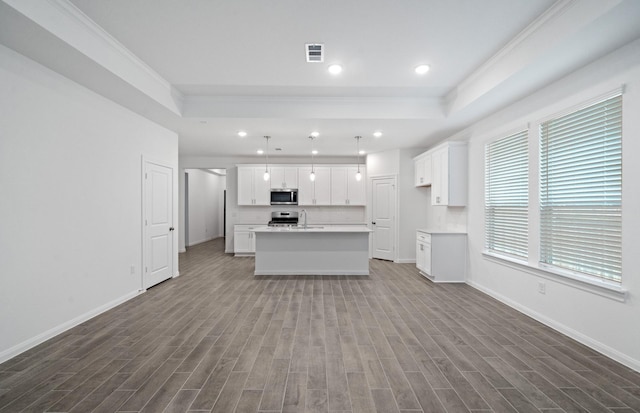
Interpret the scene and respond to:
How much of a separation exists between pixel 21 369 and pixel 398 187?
6.59m

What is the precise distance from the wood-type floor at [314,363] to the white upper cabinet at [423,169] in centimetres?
283

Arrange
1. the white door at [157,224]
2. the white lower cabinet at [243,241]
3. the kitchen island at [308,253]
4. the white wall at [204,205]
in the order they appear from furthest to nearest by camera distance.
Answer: the white wall at [204,205], the white lower cabinet at [243,241], the kitchen island at [308,253], the white door at [157,224]

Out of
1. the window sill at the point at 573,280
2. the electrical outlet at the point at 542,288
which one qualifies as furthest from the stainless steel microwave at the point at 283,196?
the electrical outlet at the point at 542,288

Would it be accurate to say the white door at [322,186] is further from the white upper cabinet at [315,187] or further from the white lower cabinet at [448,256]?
the white lower cabinet at [448,256]

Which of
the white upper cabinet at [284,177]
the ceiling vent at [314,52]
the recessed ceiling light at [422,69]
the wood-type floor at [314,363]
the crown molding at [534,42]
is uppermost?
the recessed ceiling light at [422,69]

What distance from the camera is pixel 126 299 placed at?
4.02 meters

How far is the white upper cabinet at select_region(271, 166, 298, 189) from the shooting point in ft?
25.9

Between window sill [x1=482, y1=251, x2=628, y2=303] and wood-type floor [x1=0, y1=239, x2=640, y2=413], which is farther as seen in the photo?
window sill [x1=482, y1=251, x2=628, y2=303]

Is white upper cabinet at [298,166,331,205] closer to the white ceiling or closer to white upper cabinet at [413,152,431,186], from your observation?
white upper cabinet at [413,152,431,186]

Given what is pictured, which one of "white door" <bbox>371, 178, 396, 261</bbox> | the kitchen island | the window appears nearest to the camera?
the window

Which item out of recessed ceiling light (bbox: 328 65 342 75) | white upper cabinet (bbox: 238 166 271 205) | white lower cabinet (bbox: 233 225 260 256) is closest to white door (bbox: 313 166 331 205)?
white upper cabinet (bbox: 238 166 271 205)

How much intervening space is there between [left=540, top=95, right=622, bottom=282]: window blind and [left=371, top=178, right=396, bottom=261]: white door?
373cm

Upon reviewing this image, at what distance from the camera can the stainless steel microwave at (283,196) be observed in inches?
311

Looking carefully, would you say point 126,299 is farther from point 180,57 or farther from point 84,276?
point 180,57
